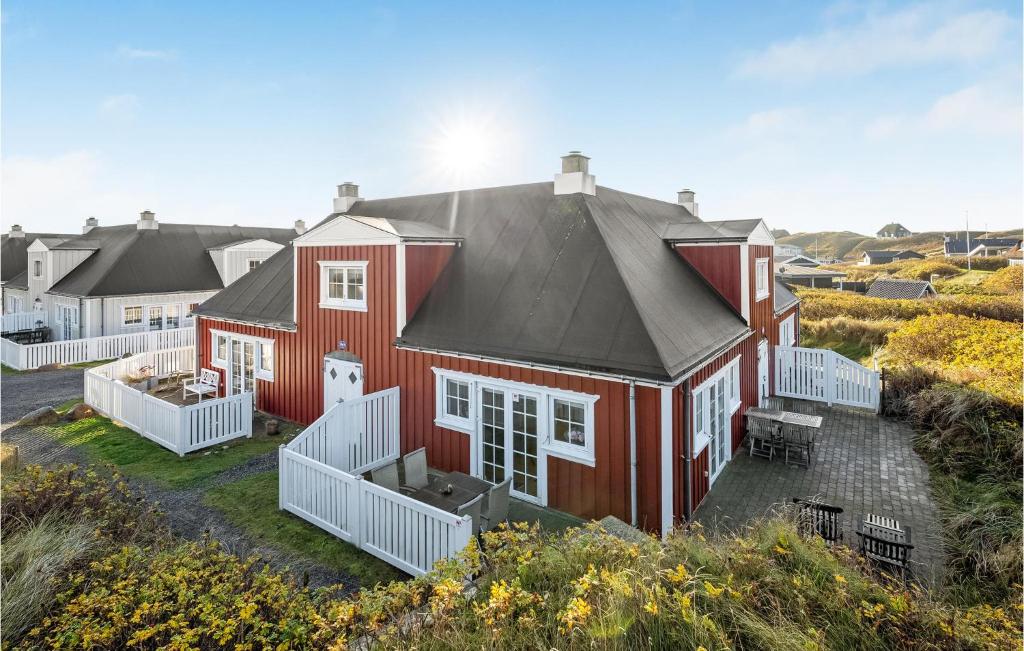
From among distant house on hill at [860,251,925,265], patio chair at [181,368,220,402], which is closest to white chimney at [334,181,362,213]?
patio chair at [181,368,220,402]

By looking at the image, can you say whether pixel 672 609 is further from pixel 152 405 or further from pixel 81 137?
pixel 81 137

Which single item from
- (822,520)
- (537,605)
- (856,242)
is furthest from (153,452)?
(856,242)

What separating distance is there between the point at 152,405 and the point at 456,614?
11.2 meters

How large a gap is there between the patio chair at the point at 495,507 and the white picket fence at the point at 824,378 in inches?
440

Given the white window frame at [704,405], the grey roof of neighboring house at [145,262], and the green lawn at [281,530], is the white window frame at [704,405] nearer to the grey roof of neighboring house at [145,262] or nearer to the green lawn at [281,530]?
the green lawn at [281,530]

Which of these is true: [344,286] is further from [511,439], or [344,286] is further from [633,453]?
[633,453]

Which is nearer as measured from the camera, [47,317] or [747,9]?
[747,9]

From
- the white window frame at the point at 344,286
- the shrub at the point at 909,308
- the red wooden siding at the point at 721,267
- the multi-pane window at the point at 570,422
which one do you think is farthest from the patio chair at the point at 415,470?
the shrub at the point at 909,308

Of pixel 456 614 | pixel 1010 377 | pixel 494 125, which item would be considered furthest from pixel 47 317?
pixel 1010 377

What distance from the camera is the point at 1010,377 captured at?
12.9 m

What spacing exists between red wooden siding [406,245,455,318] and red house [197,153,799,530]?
0.04 m

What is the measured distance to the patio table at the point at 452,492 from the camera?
7973 mm

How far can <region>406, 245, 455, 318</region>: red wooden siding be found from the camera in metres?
11.1

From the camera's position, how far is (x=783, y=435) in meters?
11.3
